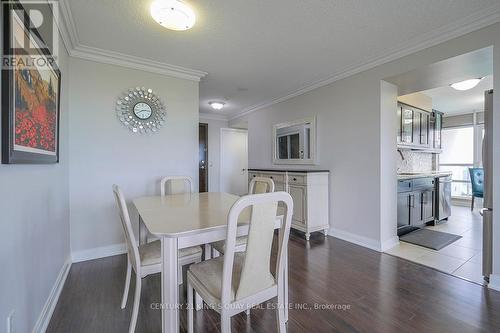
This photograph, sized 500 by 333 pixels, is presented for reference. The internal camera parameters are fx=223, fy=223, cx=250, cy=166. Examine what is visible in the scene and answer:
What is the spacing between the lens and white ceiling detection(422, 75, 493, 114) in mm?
3791

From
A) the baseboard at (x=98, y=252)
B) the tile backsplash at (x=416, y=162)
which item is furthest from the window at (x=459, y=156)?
the baseboard at (x=98, y=252)

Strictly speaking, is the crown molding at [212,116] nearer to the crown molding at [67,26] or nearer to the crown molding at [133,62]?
the crown molding at [133,62]

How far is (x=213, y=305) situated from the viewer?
1097 millimetres

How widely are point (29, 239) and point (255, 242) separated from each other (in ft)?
4.25

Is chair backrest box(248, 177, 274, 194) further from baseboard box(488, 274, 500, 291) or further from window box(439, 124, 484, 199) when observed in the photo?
window box(439, 124, 484, 199)

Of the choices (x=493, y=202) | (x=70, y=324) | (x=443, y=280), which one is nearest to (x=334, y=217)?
(x=443, y=280)

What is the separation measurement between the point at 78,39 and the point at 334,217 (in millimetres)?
3693

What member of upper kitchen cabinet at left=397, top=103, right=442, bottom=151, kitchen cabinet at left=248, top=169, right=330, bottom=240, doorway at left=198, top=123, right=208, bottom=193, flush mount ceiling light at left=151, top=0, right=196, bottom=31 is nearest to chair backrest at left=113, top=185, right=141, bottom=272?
flush mount ceiling light at left=151, top=0, right=196, bottom=31

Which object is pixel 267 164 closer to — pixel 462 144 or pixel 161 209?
pixel 161 209

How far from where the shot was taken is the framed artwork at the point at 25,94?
998 millimetres

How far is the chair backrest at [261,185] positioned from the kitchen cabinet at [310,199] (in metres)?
1.09

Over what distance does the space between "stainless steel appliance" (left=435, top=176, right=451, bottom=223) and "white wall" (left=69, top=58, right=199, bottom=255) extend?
167 inches

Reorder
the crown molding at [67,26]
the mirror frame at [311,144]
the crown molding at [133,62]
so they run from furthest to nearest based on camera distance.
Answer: the mirror frame at [311,144] → the crown molding at [133,62] → the crown molding at [67,26]

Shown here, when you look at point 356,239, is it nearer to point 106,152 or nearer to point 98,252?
point 98,252
